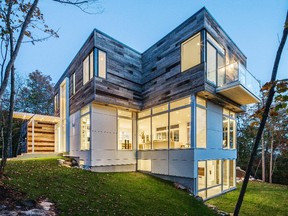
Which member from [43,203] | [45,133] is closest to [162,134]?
[43,203]

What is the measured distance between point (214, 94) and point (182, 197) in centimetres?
449

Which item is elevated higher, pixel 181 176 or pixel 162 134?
pixel 162 134

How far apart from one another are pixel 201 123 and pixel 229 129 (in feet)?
10.9

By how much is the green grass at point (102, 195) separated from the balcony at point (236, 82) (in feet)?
15.9

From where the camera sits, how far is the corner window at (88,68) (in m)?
9.84

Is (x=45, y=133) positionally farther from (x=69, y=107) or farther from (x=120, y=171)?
(x=120, y=171)

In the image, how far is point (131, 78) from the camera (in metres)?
11.1

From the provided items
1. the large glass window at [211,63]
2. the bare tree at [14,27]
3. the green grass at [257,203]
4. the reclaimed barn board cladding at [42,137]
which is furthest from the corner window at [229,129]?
the reclaimed barn board cladding at [42,137]

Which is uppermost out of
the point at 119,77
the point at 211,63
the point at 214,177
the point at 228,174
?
the point at 211,63

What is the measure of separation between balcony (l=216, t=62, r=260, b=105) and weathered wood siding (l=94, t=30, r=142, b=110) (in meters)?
4.56

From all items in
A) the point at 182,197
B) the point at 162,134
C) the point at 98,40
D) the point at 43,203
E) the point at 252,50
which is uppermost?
the point at 252,50

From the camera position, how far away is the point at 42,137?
15414 mm

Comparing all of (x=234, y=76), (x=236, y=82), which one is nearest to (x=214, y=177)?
(x=236, y=82)

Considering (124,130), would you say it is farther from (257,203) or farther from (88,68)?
(257,203)
